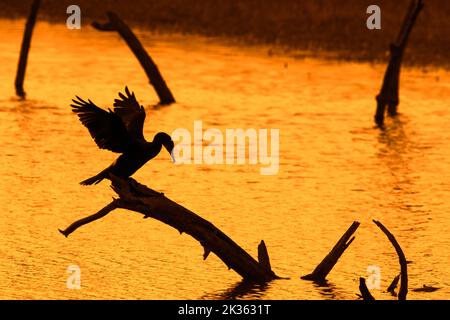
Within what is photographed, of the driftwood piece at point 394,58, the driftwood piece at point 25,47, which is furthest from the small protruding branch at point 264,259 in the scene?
the driftwood piece at point 25,47

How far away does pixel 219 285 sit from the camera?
60.1 ft

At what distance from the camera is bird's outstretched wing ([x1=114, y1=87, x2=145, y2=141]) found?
54.2 feet

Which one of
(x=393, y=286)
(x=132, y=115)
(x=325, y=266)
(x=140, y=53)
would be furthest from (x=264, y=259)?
(x=140, y=53)

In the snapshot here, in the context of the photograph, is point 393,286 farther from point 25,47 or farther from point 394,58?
→ point 25,47

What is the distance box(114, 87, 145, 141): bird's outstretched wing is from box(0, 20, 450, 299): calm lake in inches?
79.8

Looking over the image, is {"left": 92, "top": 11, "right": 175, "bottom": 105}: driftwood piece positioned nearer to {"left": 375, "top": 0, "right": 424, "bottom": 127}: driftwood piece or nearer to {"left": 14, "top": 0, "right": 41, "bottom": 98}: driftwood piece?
{"left": 14, "top": 0, "right": 41, "bottom": 98}: driftwood piece

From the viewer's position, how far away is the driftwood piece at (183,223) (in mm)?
16312

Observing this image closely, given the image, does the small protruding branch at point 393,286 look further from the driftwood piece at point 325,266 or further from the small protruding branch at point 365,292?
the small protruding branch at point 365,292

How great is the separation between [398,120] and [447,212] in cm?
872

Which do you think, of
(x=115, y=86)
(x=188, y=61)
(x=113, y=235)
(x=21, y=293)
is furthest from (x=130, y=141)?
(x=188, y=61)

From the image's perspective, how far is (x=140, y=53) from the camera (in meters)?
31.8

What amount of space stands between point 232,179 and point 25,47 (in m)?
9.31

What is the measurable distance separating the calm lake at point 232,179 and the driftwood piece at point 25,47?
411 millimetres
